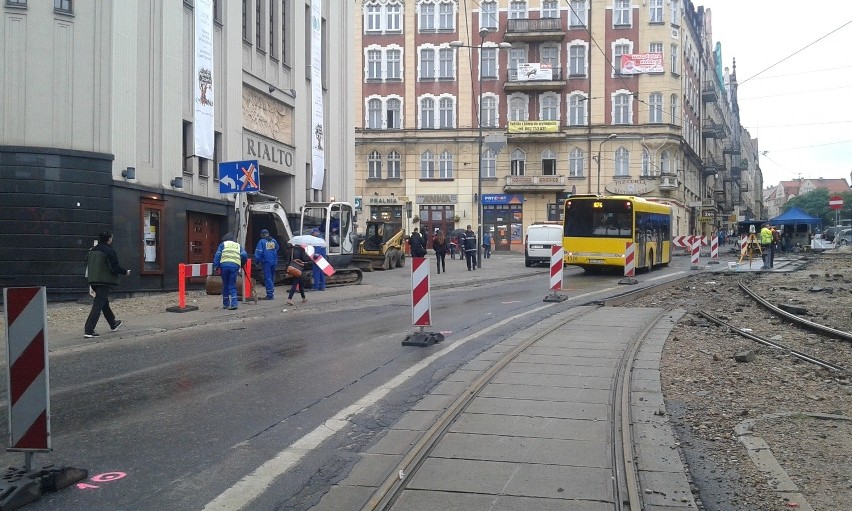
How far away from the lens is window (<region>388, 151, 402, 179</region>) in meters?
57.0

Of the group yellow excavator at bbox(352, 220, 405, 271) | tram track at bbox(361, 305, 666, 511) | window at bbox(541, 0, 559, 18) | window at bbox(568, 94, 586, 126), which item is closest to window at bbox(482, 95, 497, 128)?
window at bbox(568, 94, 586, 126)

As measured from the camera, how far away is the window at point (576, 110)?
5525 centimetres

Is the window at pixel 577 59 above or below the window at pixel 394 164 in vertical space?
above

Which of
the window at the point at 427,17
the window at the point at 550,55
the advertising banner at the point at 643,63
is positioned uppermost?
the window at the point at 427,17

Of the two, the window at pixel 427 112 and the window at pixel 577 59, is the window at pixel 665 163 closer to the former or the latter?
the window at pixel 577 59

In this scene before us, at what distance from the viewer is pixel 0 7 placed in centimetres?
1689

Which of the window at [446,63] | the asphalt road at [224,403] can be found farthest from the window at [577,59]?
the asphalt road at [224,403]

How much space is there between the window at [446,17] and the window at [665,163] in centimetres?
1732

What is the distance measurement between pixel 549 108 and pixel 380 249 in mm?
27189

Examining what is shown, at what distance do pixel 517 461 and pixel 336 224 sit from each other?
74.7 feet

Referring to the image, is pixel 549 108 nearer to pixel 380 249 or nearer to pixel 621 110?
pixel 621 110

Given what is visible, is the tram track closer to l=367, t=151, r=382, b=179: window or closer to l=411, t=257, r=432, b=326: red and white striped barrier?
l=411, t=257, r=432, b=326: red and white striped barrier

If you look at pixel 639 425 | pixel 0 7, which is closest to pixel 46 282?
pixel 0 7

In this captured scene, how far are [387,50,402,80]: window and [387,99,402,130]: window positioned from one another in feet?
5.55
